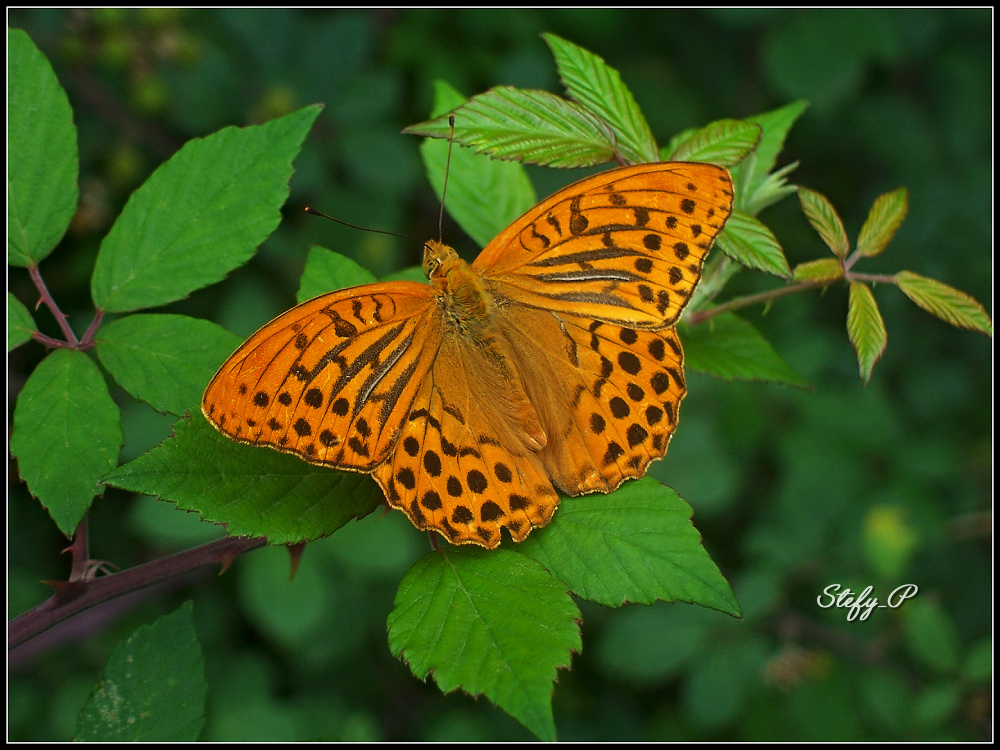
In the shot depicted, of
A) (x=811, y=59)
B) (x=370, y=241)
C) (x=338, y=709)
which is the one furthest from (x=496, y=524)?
(x=811, y=59)

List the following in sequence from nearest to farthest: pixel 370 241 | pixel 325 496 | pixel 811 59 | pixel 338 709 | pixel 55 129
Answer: pixel 325 496, pixel 55 129, pixel 338 709, pixel 370 241, pixel 811 59

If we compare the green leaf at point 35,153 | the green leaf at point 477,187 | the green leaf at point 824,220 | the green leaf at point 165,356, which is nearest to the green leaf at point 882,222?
the green leaf at point 824,220

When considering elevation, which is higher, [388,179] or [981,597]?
[388,179]

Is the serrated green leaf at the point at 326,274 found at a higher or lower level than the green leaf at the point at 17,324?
higher

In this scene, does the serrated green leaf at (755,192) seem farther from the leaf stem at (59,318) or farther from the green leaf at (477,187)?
the leaf stem at (59,318)

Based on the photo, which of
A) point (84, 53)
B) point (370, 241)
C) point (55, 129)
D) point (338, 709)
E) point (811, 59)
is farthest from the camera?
point (811, 59)

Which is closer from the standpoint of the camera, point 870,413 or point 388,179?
point 388,179

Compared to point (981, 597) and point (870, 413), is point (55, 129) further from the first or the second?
point (981, 597)
